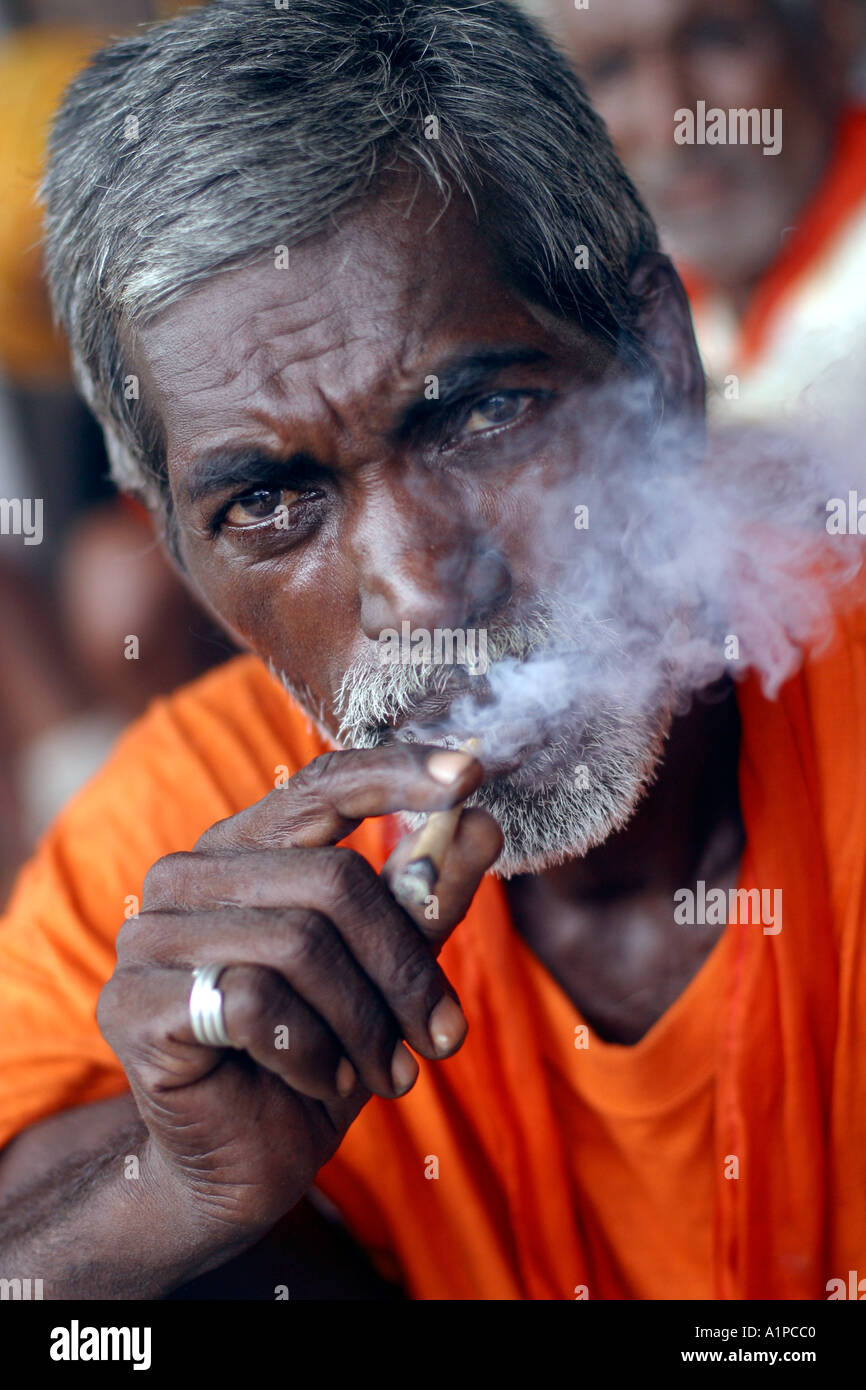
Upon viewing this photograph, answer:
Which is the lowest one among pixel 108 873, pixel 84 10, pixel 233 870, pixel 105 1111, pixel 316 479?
pixel 105 1111

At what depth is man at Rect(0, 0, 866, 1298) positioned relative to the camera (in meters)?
1.46

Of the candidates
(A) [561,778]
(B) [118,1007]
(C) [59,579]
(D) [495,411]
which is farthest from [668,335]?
(C) [59,579]

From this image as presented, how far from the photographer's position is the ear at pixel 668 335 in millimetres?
2061

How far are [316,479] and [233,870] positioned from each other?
0.64m

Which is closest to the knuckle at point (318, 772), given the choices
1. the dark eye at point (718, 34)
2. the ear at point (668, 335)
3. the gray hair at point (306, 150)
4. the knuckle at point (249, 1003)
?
the knuckle at point (249, 1003)

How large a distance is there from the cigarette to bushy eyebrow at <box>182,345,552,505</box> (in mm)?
628

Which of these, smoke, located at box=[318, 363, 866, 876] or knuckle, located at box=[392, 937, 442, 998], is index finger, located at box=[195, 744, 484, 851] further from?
smoke, located at box=[318, 363, 866, 876]

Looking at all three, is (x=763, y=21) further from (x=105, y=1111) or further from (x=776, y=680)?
(x=105, y=1111)

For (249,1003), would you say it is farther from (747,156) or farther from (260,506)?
(747,156)

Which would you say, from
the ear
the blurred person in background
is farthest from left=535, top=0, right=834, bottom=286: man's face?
the ear

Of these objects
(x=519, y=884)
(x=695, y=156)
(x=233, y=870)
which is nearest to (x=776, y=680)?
(x=519, y=884)

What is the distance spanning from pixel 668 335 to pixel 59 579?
349cm

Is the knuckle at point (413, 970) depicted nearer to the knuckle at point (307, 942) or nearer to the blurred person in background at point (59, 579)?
the knuckle at point (307, 942)
